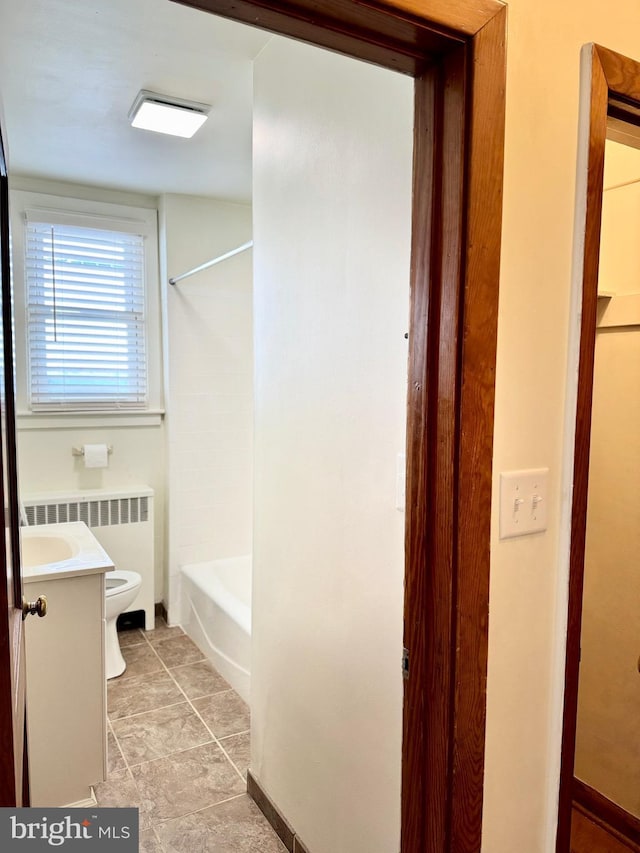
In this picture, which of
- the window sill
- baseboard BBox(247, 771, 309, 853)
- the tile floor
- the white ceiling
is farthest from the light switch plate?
the window sill

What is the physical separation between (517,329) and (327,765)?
1.31m

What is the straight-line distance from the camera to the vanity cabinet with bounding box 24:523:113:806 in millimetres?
1934

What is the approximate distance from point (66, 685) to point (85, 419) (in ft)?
6.16

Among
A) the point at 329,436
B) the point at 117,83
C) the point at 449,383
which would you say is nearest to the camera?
the point at 449,383

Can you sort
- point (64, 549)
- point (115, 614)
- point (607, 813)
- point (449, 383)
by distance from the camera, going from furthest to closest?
point (115, 614)
point (64, 549)
point (607, 813)
point (449, 383)

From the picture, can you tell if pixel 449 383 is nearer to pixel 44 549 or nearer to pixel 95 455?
pixel 44 549

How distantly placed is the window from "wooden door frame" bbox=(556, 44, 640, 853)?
301 cm

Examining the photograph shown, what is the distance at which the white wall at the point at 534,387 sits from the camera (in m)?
1.02

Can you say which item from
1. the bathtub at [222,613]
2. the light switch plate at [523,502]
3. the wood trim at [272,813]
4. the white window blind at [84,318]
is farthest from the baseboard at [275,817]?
the white window blind at [84,318]

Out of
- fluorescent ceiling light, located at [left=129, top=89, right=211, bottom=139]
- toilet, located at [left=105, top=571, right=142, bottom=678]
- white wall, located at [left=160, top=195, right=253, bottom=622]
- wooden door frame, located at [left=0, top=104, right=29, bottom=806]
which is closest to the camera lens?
wooden door frame, located at [left=0, top=104, right=29, bottom=806]

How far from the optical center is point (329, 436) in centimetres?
164

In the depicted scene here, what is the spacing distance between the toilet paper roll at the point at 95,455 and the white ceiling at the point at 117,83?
153cm

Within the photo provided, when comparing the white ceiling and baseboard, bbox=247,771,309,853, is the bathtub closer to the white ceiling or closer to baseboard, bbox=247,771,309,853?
baseboard, bbox=247,771,309,853

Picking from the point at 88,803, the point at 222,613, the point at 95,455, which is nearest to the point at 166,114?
the point at 95,455
